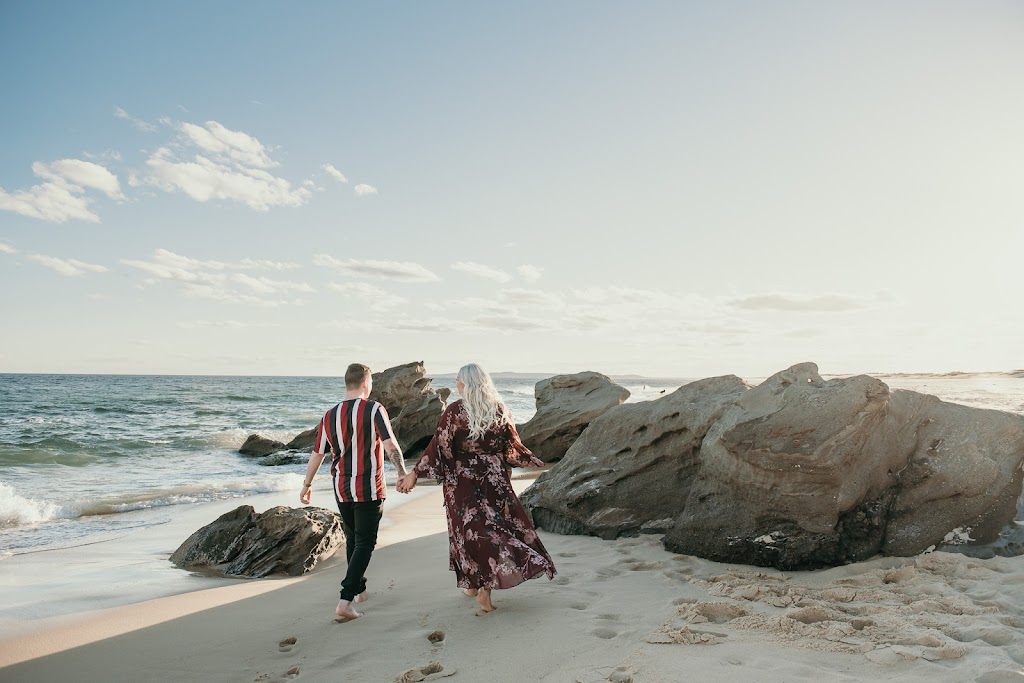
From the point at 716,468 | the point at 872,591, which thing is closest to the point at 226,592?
the point at 716,468

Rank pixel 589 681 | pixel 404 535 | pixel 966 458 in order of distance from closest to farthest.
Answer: pixel 589 681 < pixel 966 458 < pixel 404 535

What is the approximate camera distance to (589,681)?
3570 mm

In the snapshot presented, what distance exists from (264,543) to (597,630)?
4.02 meters

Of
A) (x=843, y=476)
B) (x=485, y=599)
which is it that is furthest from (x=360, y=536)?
(x=843, y=476)

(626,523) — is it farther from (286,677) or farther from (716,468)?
(286,677)

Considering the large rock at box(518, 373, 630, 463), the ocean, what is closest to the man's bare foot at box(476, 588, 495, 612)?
the ocean

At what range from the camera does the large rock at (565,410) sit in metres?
15.3

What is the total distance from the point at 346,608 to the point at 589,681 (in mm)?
2197

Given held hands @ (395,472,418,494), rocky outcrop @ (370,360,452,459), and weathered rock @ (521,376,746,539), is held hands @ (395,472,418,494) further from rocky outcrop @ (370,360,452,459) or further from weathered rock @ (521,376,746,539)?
rocky outcrop @ (370,360,452,459)

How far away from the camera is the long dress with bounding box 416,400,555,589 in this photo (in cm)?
496

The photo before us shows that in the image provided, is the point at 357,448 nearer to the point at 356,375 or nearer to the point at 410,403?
the point at 356,375

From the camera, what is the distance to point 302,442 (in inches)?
866

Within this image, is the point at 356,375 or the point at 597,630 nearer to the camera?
the point at 597,630

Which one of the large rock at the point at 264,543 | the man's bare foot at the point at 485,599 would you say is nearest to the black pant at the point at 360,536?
the man's bare foot at the point at 485,599
